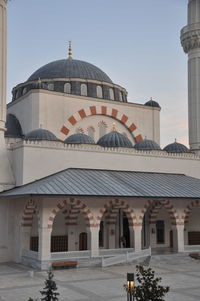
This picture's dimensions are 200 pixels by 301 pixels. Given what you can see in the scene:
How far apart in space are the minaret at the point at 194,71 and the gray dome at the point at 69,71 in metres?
5.90

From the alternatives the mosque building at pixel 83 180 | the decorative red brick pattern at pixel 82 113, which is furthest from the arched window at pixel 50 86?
the decorative red brick pattern at pixel 82 113

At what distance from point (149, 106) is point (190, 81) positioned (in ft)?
10.9

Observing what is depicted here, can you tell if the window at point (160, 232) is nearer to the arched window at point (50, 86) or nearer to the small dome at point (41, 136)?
the small dome at point (41, 136)

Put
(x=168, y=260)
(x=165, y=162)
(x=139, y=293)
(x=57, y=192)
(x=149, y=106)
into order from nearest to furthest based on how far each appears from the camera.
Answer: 1. (x=139, y=293)
2. (x=57, y=192)
3. (x=168, y=260)
4. (x=165, y=162)
5. (x=149, y=106)

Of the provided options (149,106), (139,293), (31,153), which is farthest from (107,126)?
(139,293)

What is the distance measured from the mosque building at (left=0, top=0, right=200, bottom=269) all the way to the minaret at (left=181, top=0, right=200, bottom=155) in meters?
0.14

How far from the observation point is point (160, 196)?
20.8 meters

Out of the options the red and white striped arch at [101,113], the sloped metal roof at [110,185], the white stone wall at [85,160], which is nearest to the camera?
the sloped metal roof at [110,185]

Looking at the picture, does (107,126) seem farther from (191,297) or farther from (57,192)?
(191,297)

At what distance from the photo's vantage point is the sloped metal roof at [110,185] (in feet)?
62.7

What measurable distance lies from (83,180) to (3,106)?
5.74 meters

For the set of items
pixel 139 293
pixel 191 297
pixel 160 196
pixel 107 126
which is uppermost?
pixel 107 126

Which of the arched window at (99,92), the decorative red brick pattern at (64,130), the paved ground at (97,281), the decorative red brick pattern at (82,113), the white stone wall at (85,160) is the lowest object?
the paved ground at (97,281)

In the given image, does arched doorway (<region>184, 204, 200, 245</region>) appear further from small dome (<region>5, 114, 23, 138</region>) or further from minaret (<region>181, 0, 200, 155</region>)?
small dome (<region>5, 114, 23, 138</region>)
